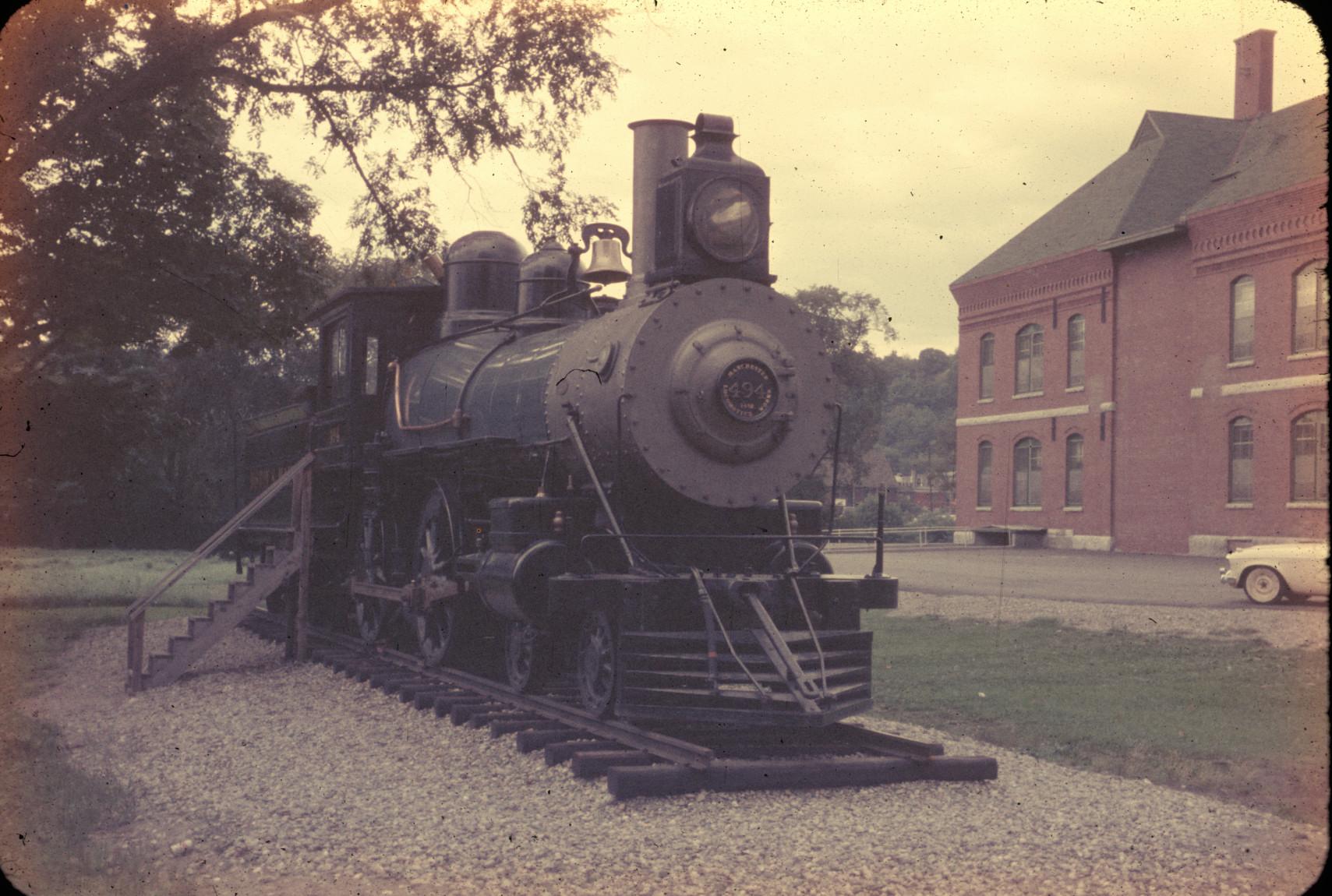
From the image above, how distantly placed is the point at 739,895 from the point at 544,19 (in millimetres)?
9495

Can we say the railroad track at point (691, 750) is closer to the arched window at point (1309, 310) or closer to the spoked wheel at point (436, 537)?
the spoked wheel at point (436, 537)

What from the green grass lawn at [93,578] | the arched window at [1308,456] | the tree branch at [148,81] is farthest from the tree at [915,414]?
the tree branch at [148,81]

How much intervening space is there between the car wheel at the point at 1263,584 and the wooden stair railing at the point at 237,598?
44.5ft

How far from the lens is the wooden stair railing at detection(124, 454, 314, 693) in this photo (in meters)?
11.0

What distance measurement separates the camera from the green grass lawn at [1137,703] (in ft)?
24.8

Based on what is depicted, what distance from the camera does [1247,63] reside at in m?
32.7

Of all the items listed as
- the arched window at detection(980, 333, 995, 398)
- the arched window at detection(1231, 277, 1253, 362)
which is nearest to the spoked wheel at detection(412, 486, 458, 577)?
the arched window at detection(1231, 277, 1253, 362)

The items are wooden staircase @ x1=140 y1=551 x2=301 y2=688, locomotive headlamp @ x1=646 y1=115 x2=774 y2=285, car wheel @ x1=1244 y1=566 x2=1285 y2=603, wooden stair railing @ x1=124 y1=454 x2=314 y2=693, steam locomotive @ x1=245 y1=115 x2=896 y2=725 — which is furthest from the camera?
car wheel @ x1=1244 y1=566 x2=1285 y2=603

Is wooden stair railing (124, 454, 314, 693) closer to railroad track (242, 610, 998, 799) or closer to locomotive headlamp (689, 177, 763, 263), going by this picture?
railroad track (242, 610, 998, 799)

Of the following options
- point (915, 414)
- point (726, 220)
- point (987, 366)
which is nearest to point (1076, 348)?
point (987, 366)

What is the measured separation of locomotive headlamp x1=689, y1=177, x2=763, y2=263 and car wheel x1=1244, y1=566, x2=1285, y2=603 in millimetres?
13413

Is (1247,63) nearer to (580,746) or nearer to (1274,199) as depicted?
(1274,199)

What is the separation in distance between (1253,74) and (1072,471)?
11379mm

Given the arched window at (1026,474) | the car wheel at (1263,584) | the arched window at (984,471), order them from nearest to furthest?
the car wheel at (1263,584)
the arched window at (1026,474)
the arched window at (984,471)
